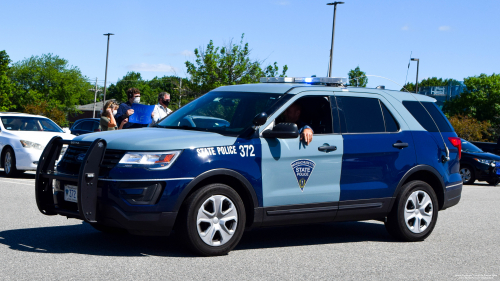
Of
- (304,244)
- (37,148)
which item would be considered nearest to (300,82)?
(304,244)

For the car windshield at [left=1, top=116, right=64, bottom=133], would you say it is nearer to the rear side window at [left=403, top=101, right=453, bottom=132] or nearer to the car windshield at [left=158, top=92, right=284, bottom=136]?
the car windshield at [left=158, top=92, right=284, bottom=136]

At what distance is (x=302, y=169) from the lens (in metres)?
6.65

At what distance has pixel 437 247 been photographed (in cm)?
740

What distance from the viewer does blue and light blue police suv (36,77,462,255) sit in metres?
5.84

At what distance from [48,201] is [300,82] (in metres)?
3.22

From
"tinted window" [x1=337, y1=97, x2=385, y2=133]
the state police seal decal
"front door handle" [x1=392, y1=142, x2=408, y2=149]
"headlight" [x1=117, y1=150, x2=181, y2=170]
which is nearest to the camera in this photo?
"headlight" [x1=117, y1=150, x2=181, y2=170]

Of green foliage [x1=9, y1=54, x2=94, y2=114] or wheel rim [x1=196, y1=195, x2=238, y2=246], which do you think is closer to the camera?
wheel rim [x1=196, y1=195, x2=238, y2=246]

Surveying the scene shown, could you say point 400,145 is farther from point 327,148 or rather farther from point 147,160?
point 147,160

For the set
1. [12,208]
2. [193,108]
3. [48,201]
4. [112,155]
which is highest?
[193,108]

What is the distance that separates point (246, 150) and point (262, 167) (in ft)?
0.83

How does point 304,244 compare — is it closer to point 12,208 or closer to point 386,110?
point 386,110

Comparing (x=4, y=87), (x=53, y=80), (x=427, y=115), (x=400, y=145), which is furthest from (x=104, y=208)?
(x=53, y=80)

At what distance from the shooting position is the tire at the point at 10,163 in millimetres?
15031

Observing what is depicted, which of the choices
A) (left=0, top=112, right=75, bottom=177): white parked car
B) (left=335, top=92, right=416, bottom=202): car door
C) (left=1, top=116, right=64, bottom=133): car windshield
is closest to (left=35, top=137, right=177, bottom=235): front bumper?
(left=335, top=92, right=416, bottom=202): car door
